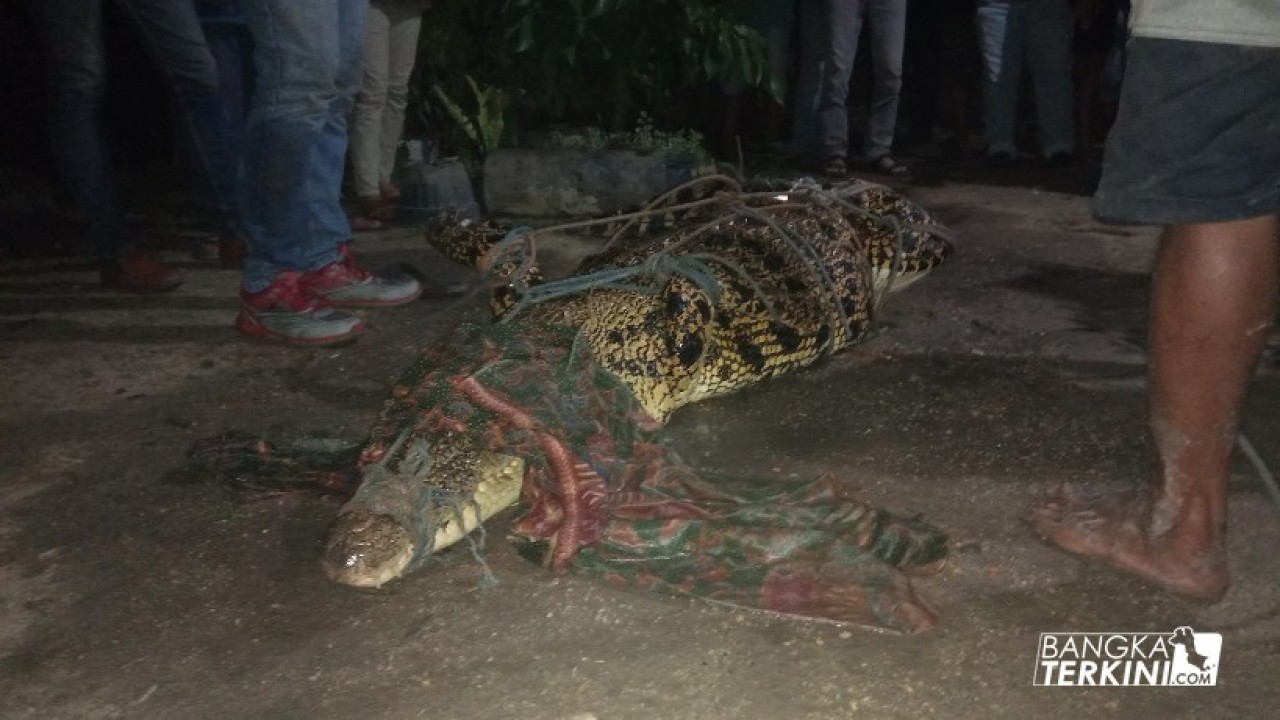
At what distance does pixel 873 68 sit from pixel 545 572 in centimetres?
499

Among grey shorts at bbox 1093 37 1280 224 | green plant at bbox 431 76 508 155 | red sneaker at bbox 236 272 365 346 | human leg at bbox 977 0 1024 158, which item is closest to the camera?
grey shorts at bbox 1093 37 1280 224

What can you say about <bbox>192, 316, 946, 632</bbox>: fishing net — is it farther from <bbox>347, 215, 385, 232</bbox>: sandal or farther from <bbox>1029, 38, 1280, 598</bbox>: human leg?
<bbox>347, 215, 385, 232</bbox>: sandal

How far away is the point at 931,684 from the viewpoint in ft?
5.65

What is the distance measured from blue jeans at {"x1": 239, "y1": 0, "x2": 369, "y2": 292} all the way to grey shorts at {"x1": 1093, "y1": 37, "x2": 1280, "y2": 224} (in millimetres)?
2347

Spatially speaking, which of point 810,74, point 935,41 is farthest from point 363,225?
point 935,41

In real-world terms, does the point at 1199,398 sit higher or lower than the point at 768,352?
higher

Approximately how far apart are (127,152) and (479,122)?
2.95m

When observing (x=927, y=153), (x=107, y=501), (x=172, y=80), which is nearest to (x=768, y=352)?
(x=107, y=501)

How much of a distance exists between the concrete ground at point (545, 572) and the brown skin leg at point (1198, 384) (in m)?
0.08

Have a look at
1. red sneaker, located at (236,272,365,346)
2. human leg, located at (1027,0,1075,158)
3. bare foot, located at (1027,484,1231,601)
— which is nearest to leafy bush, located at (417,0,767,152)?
red sneaker, located at (236,272,365,346)

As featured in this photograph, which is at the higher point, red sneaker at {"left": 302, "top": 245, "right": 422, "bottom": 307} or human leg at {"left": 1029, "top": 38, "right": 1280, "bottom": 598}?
human leg at {"left": 1029, "top": 38, "right": 1280, "bottom": 598}

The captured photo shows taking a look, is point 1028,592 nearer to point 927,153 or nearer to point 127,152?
point 927,153

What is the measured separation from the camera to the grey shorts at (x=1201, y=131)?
1.71 metres

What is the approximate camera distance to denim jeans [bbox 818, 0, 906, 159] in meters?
6.12
